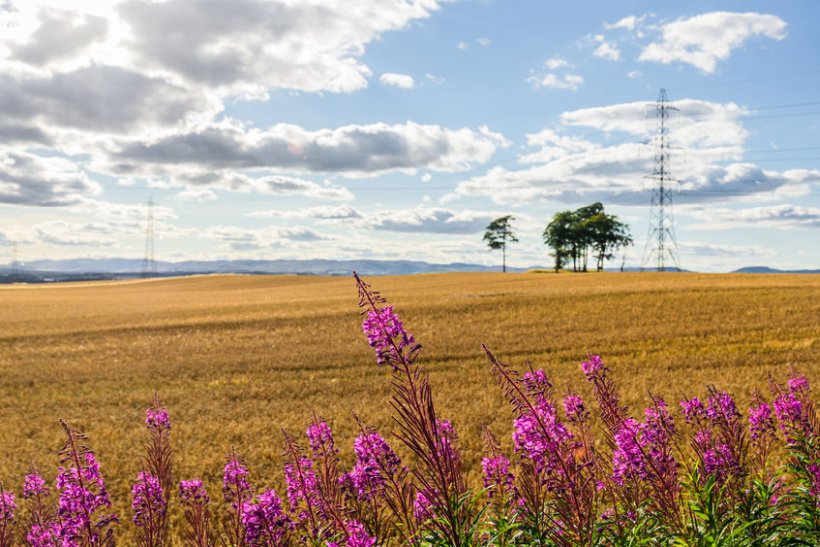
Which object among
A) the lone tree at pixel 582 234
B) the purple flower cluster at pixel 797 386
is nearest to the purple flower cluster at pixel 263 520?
the purple flower cluster at pixel 797 386

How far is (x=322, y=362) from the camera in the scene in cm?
2712

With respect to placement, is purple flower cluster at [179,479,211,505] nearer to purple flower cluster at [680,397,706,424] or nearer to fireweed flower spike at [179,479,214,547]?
fireweed flower spike at [179,479,214,547]

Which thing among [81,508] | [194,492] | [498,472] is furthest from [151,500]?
[498,472]

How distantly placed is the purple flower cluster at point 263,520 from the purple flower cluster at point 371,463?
0.65 meters

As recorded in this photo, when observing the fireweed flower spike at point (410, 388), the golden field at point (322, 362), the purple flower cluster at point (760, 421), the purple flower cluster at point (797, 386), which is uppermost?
the fireweed flower spike at point (410, 388)

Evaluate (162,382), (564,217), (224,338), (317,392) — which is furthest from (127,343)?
(564,217)

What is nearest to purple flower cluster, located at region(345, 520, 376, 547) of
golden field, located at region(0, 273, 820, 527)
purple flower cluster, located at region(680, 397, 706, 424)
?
purple flower cluster, located at region(680, 397, 706, 424)

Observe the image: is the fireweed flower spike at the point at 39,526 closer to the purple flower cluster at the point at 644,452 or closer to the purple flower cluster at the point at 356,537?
the purple flower cluster at the point at 356,537

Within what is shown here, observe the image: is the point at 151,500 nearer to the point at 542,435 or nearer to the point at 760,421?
the point at 542,435

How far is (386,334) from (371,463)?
2.24m

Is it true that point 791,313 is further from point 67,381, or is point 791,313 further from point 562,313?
point 67,381

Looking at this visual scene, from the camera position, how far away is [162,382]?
2458cm

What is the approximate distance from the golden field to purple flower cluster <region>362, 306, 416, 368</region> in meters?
5.43

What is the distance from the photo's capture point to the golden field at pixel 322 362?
631 inches
